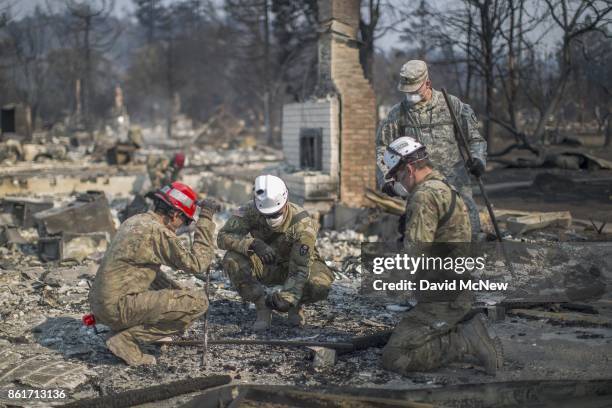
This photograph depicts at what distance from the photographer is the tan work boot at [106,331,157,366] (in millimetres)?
5395

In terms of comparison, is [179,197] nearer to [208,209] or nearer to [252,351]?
[208,209]

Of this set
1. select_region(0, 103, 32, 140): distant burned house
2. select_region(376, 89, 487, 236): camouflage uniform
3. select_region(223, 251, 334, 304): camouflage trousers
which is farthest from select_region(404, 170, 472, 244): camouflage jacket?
select_region(0, 103, 32, 140): distant burned house

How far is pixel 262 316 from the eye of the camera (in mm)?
6387

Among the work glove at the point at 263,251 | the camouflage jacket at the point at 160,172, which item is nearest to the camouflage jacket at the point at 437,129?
the work glove at the point at 263,251

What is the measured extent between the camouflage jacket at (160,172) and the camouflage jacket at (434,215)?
10017 mm

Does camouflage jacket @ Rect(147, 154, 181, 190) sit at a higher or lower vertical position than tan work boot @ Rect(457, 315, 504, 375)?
higher

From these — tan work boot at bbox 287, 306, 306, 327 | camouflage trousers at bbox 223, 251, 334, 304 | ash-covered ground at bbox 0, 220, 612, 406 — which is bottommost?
ash-covered ground at bbox 0, 220, 612, 406

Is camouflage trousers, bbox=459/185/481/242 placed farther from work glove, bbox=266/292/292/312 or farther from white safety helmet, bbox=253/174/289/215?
work glove, bbox=266/292/292/312

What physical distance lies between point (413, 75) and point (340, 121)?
532 cm

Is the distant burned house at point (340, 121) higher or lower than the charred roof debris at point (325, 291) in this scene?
higher

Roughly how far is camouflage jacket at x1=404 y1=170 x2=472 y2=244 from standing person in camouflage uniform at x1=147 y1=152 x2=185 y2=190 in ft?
32.2

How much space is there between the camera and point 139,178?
712 inches

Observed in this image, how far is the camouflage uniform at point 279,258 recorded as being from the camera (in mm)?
6156

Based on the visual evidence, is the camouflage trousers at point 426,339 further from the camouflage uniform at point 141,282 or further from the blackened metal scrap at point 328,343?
the camouflage uniform at point 141,282
